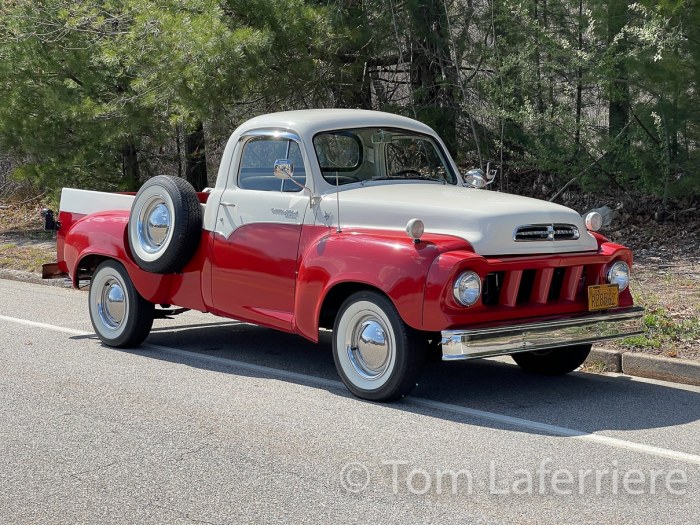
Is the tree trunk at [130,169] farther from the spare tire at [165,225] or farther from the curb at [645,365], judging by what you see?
the curb at [645,365]

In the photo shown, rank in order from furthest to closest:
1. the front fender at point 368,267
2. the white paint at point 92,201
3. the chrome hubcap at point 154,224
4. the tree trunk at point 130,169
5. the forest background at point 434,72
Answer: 1. the tree trunk at point 130,169
2. the forest background at point 434,72
3. the white paint at point 92,201
4. the chrome hubcap at point 154,224
5. the front fender at point 368,267

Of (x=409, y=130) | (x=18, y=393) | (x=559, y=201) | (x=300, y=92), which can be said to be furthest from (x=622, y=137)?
(x=18, y=393)

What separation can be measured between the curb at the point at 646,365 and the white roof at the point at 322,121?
236 cm

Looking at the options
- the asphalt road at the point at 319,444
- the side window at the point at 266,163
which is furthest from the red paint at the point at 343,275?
the asphalt road at the point at 319,444

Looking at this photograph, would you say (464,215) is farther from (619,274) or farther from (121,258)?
(121,258)

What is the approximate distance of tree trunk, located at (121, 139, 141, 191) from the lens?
17141 mm

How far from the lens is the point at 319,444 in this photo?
587 cm

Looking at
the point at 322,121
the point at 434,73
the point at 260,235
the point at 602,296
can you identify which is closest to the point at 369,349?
the point at 260,235

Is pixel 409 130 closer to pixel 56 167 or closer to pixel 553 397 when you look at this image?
pixel 553 397

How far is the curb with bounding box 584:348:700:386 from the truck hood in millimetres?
1104

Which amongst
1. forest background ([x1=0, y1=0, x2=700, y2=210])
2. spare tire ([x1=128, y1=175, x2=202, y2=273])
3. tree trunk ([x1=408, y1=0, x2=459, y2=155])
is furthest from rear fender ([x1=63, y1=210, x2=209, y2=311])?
tree trunk ([x1=408, y1=0, x2=459, y2=155])

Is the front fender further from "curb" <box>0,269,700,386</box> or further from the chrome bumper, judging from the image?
"curb" <box>0,269,700,386</box>

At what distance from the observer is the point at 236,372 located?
7.93 meters

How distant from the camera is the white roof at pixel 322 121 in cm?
786
